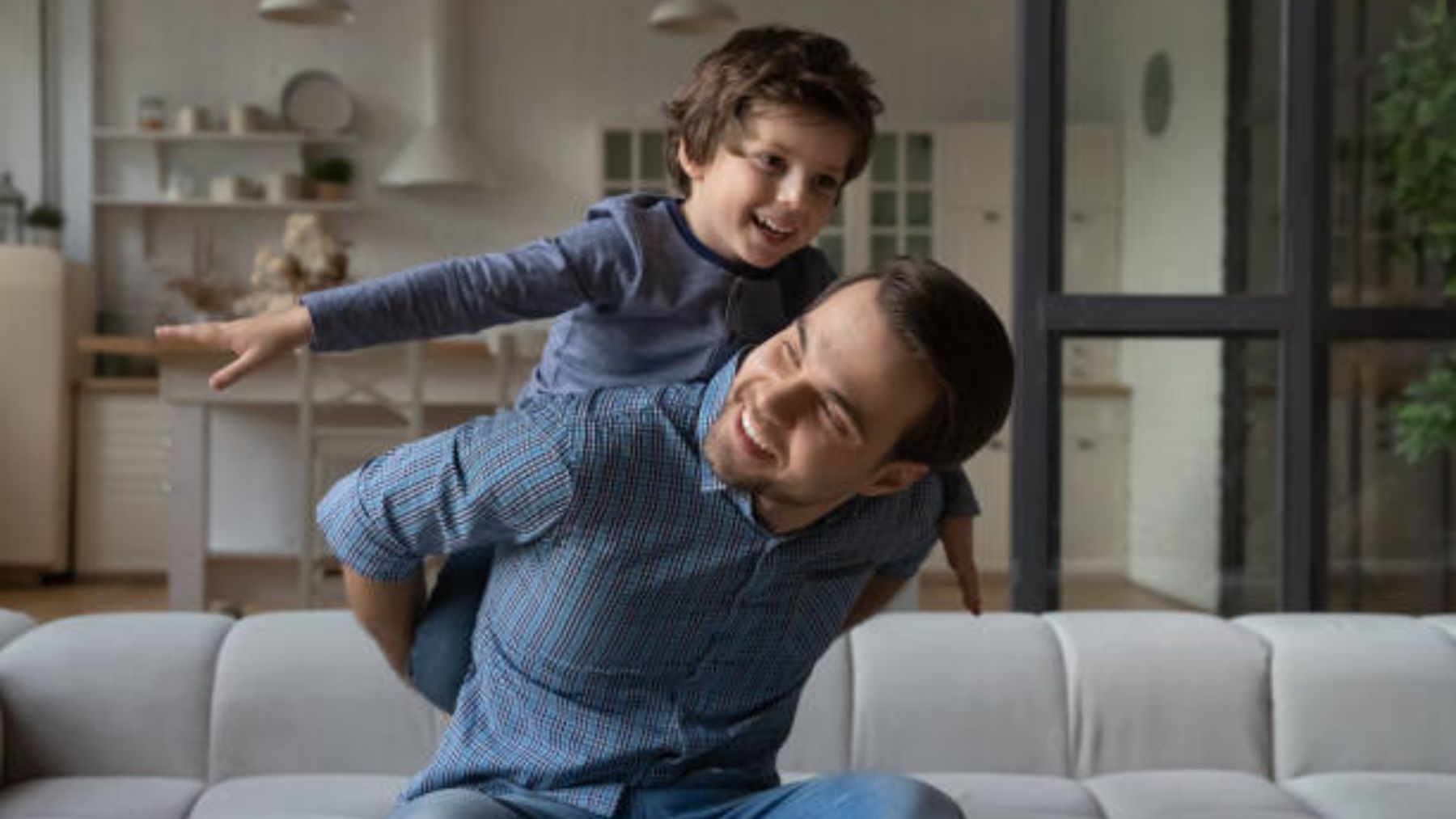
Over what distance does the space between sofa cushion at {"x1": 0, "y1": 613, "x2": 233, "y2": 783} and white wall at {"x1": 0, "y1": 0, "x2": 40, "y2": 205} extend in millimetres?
5712

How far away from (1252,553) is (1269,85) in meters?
0.90

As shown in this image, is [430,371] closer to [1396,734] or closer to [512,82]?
[512,82]

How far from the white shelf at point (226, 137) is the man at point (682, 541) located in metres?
6.34

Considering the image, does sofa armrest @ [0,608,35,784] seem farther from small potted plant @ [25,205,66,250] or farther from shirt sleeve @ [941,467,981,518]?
small potted plant @ [25,205,66,250]

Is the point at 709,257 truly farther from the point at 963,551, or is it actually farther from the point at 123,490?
the point at 123,490

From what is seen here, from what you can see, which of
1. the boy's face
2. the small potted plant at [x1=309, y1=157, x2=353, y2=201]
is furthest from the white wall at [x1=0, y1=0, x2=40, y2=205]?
the boy's face

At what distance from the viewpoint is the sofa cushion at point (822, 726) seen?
2270 millimetres

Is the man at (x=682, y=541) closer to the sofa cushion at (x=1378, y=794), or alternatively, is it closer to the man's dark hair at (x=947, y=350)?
the man's dark hair at (x=947, y=350)

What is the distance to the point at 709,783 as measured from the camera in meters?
1.33

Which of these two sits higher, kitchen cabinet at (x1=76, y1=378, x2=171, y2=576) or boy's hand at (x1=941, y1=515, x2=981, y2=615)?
boy's hand at (x1=941, y1=515, x2=981, y2=615)

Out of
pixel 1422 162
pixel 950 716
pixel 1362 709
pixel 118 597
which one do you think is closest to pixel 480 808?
pixel 950 716

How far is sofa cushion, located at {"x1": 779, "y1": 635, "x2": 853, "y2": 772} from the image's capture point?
2.27m

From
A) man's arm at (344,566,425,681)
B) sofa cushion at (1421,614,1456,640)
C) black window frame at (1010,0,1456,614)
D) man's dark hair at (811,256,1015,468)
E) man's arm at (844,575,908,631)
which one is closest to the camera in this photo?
man's dark hair at (811,256,1015,468)

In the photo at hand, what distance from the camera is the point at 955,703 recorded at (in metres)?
2.32
